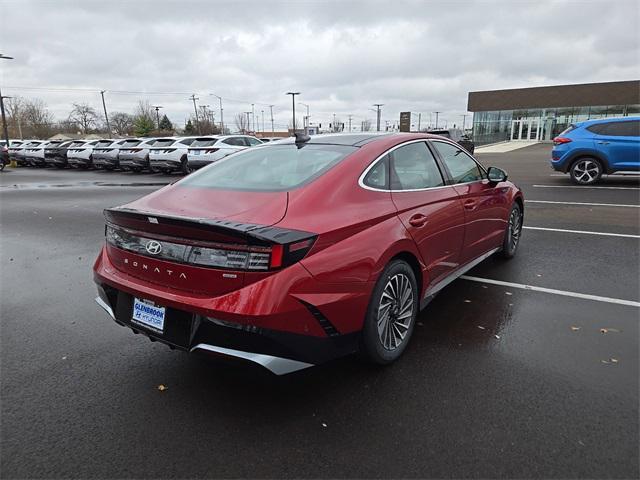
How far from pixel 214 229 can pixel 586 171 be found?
1223 centimetres

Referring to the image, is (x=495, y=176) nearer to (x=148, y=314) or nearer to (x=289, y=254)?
(x=289, y=254)

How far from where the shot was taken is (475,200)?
424 cm

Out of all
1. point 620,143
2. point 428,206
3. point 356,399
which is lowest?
point 356,399

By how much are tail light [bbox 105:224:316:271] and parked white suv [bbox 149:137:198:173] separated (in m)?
16.1

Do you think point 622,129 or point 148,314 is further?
point 622,129

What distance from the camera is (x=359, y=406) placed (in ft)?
8.70

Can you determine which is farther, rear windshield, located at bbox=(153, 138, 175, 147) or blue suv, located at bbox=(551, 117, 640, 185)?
rear windshield, located at bbox=(153, 138, 175, 147)

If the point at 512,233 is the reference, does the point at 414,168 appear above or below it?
above

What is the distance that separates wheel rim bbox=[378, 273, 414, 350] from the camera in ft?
9.73

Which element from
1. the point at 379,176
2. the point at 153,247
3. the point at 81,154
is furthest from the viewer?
the point at 81,154

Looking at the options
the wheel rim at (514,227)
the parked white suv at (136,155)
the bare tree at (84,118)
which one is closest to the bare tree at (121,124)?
the bare tree at (84,118)

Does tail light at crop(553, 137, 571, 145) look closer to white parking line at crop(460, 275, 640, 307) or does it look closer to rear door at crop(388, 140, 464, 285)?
white parking line at crop(460, 275, 640, 307)

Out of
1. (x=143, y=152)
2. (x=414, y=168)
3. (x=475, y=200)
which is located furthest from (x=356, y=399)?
(x=143, y=152)

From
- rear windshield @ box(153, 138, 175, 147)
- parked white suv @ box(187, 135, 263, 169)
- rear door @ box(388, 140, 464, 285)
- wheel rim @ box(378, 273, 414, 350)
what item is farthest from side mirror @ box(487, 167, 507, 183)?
rear windshield @ box(153, 138, 175, 147)
